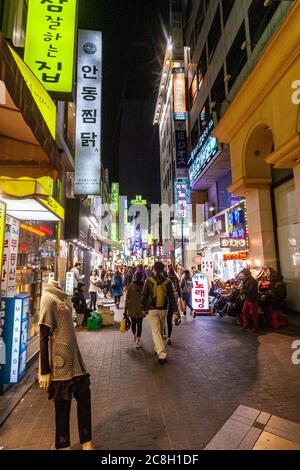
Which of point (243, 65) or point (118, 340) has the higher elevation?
point (243, 65)

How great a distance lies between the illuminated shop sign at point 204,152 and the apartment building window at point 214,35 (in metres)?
5.39

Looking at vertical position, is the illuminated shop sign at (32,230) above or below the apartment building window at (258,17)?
below

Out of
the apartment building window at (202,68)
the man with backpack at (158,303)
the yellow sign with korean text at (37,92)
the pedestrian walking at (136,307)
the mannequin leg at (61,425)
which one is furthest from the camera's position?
the apartment building window at (202,68)

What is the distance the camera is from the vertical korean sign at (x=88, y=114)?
13.1 meters

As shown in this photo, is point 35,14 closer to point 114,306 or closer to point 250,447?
point 250,447

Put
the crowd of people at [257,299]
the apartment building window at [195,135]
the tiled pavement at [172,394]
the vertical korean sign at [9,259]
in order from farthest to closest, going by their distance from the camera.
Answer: the apartment building window at [195,135] → the crowd of people at [257,299] → the vertical korean sign at [9,259] → the tiled pavement at [172,394]

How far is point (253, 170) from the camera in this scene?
12.3m

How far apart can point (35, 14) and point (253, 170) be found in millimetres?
9615

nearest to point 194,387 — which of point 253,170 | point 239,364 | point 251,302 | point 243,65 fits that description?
point 239,364

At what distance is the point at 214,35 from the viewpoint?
1848cm

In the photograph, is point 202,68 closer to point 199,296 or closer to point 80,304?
point 199,296

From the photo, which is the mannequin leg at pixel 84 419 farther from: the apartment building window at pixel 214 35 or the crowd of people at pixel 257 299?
the apartment building window at pixel 214 35

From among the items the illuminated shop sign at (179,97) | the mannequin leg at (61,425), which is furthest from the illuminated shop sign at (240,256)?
the illuminated shop sign at (179,97)

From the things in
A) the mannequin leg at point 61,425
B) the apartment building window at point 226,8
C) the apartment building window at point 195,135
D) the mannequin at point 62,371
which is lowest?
the mannequin leg at point 61,425
